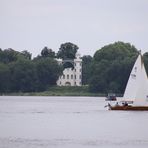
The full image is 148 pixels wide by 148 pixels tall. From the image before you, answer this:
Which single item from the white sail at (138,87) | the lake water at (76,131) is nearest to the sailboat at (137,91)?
the white sail at (138,87)

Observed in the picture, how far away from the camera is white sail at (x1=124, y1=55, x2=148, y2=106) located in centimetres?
10750

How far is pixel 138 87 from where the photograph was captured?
108 metres

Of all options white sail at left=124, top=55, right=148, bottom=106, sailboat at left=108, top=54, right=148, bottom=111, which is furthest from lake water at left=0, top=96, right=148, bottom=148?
white sail at left=124, top=55, right=148, bottom=106

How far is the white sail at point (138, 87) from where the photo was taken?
108 meters

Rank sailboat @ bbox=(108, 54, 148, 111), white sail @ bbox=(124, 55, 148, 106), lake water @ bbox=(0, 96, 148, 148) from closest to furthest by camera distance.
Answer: lake water @ bbox=(0, 96, 148, 148) → sailboat @ bbox=(108, 54, 148, 111) → white sail @ bbox=(124, 55, 148, 106)

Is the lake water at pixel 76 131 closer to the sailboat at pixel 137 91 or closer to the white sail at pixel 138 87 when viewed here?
the sailboat at pixel 137 91

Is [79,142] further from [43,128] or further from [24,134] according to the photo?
[43,128]

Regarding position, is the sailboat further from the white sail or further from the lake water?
the lake water

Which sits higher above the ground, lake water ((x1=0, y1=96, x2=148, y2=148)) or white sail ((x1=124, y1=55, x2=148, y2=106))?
white sail ((x1=124, y1=55, x2=148, y2=106))

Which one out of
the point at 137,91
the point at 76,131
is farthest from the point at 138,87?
the point at 76,131

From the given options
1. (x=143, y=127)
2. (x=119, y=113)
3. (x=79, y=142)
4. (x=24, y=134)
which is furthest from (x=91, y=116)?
(x=79, y=142)

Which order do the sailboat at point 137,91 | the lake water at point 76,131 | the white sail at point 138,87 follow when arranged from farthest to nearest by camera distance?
the white sail at point 138,87 < the sailboat at point 137,91 < the lake water at point 76,131

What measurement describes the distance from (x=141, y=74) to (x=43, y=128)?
31.6 m

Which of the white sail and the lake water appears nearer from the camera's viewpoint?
the lake water
